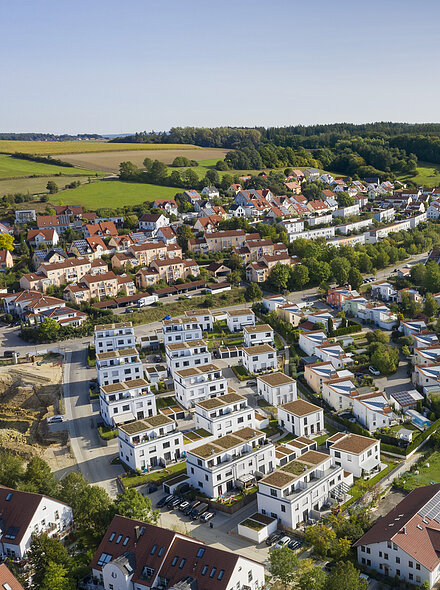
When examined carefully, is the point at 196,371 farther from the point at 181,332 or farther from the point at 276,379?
the point at 181,332

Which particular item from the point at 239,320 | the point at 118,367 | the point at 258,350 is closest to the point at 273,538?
the point at 258,350

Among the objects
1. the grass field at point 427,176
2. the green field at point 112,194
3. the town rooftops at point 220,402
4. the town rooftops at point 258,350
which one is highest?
the grass field at point 427,176

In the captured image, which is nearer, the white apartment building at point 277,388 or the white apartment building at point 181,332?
the white apartment building at point 277,388

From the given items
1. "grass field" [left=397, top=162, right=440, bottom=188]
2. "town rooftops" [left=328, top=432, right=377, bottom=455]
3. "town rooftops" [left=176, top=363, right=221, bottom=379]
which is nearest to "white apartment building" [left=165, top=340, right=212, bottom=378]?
"town rooftops" [left=176, top=363, right=221, bottom=379]

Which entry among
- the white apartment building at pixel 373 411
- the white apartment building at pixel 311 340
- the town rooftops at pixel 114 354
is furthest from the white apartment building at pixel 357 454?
the town rooftops at pixel 114 354

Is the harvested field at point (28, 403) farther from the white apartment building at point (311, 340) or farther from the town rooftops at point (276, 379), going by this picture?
the white apartment building at point (311, 340)

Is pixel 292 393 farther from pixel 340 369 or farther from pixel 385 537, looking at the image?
pixel 385 537
